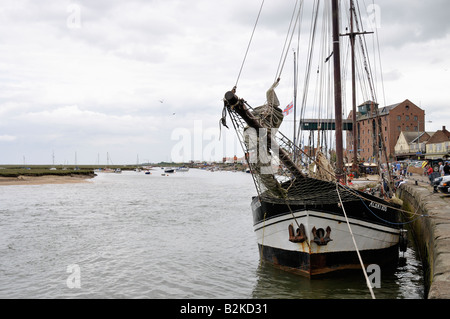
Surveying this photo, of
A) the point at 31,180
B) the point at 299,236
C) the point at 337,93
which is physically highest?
the point at 337,93

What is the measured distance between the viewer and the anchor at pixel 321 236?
35.7ft

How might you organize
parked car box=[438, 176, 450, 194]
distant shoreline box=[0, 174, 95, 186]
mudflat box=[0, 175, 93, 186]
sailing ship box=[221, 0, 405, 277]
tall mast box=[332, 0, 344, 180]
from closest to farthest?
sailing ship box=[221, 0, 405, 277] → tall mast box=[332, 0, 344, 180] → parked car box=[438, 176, 450, 194] → distant shoreline box=[0, 174, 95, 186] → mudflat box=[0, 175, 93, 186]

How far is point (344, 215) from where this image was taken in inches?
433

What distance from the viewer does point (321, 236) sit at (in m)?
11.0

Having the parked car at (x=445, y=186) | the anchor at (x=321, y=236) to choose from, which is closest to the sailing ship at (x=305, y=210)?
the anchor at (x=321, y=236)

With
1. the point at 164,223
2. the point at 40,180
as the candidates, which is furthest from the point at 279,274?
the point at 40,180

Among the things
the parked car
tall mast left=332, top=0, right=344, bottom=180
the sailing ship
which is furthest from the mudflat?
the parked car

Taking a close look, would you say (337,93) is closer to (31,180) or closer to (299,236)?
(299,236)

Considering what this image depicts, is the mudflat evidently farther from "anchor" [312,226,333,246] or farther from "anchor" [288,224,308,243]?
"anchor" [312,226,333,246]

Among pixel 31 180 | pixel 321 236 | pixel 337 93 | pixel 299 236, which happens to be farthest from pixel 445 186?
pixel 31 180

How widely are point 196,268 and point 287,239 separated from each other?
432cm

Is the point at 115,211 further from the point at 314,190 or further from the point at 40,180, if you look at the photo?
the point at 40,180

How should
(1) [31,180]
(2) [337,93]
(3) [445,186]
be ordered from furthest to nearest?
(1) [31,180]
(3) [445,186]
(2) [337,93]

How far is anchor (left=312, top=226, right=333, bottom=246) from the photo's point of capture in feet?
35.7
